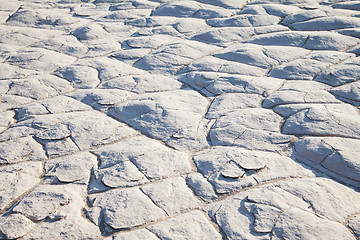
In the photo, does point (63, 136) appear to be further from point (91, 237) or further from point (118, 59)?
point (118, 59)

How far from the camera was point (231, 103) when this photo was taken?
2830 mm

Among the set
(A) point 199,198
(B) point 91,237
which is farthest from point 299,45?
(B) point 91,237

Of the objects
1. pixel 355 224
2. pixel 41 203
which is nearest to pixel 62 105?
pixel 41 203

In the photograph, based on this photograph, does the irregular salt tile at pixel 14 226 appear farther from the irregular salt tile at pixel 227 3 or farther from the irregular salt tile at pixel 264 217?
the irregular salt tile at pixel 227 3

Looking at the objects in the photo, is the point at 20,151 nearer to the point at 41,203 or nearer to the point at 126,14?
the point at 41,203

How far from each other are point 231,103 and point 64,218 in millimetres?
1494

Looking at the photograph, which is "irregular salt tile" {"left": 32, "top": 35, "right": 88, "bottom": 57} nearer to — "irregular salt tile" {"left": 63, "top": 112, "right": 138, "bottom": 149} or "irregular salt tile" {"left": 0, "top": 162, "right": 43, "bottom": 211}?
"irregular salt tile" {"left": 63, "top": 112, "right": 138, "bottom": 149}

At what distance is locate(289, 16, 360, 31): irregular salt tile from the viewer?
3951 mm

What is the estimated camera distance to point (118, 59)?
364 cm

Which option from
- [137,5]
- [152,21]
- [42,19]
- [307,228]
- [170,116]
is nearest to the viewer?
[307,228]

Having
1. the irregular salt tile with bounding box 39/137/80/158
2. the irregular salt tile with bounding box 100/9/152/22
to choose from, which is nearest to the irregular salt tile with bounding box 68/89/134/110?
the irregular salt tile with bounding box 39/137/80/158

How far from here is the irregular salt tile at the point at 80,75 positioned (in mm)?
3240

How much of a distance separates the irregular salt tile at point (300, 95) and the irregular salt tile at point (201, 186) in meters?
0.94

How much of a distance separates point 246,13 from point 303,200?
304 cm
